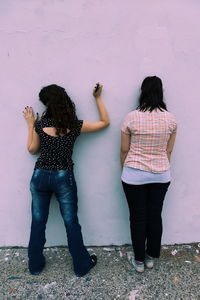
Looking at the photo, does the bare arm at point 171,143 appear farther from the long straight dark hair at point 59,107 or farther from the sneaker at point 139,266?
the sneaker at point 139,266

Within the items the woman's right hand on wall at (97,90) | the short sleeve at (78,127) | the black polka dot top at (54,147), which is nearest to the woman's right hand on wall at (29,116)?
the black polka dot top at (54,147)

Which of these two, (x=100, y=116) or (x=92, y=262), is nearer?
(x=100, y=116)

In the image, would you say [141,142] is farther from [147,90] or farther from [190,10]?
[190,10]

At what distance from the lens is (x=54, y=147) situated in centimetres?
271

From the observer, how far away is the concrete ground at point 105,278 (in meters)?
2.72

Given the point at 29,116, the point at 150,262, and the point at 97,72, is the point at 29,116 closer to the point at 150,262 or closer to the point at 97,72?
the point at 97,72

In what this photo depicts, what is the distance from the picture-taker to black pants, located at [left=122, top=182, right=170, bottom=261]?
2822mm

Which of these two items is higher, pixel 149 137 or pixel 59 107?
pixel 59 107

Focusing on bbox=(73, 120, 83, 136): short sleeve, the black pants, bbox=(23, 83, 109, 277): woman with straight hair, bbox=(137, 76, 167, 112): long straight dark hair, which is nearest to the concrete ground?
bbox=(23, 83, 109, 277): woman with straight hair

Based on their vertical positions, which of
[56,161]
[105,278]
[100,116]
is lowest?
[105,278]

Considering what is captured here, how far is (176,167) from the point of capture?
319 cm

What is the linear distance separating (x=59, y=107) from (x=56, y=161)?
19.5 inches

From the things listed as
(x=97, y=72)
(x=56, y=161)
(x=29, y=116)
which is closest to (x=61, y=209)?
(x=56, y=161)

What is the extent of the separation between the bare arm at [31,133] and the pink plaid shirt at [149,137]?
32.9 inches
